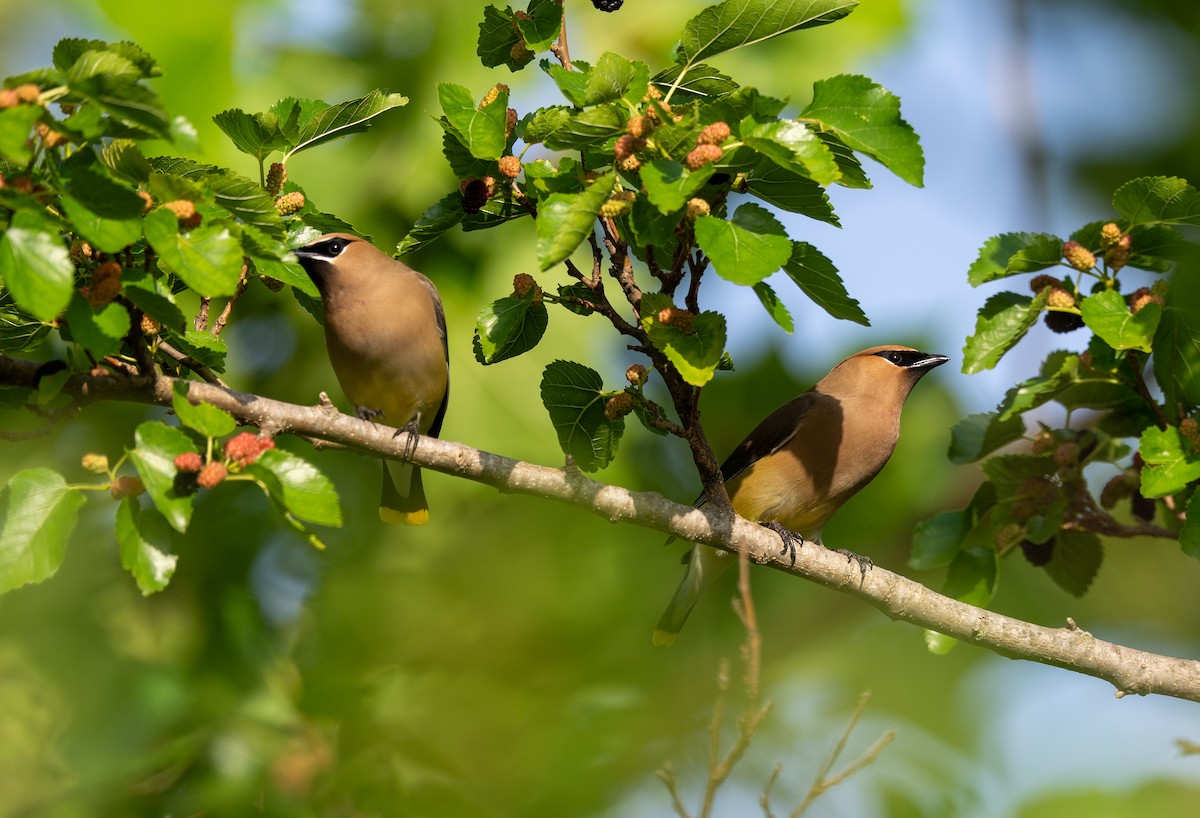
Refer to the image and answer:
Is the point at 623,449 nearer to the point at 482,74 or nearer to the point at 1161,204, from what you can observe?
the point at 482,74

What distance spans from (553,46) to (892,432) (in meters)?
2.89

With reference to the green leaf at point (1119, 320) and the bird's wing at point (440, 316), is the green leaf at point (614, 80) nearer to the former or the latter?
the green leaf at point (1119, 320)

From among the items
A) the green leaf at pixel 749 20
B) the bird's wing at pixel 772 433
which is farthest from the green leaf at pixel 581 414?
the bird's wing at pixel 772 433

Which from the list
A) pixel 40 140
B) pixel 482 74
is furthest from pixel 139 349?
pixel 482 74

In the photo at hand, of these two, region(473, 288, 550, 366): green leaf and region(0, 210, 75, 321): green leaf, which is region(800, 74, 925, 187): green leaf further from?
region(0, 210, 75, 321): green leaf

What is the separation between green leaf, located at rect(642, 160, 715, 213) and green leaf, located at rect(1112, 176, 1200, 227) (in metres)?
1.60

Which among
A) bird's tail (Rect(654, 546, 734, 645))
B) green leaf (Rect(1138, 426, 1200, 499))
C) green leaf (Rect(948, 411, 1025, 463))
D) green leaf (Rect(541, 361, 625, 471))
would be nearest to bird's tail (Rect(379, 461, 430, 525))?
bird's tail (Rect(654, 546, 734, 645))

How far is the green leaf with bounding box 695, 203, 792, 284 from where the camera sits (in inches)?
120

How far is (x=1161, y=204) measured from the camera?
3.93 m

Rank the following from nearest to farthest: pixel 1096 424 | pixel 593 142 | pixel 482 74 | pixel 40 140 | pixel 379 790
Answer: pixel 40 140
pixel 593 142
pixel 379 790
pixel 1096 424
pixel 482 74

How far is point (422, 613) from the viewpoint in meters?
4.59

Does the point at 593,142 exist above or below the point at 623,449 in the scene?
above

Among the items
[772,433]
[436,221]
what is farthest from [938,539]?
[436,221]

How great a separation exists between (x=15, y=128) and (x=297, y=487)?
3.23ft
